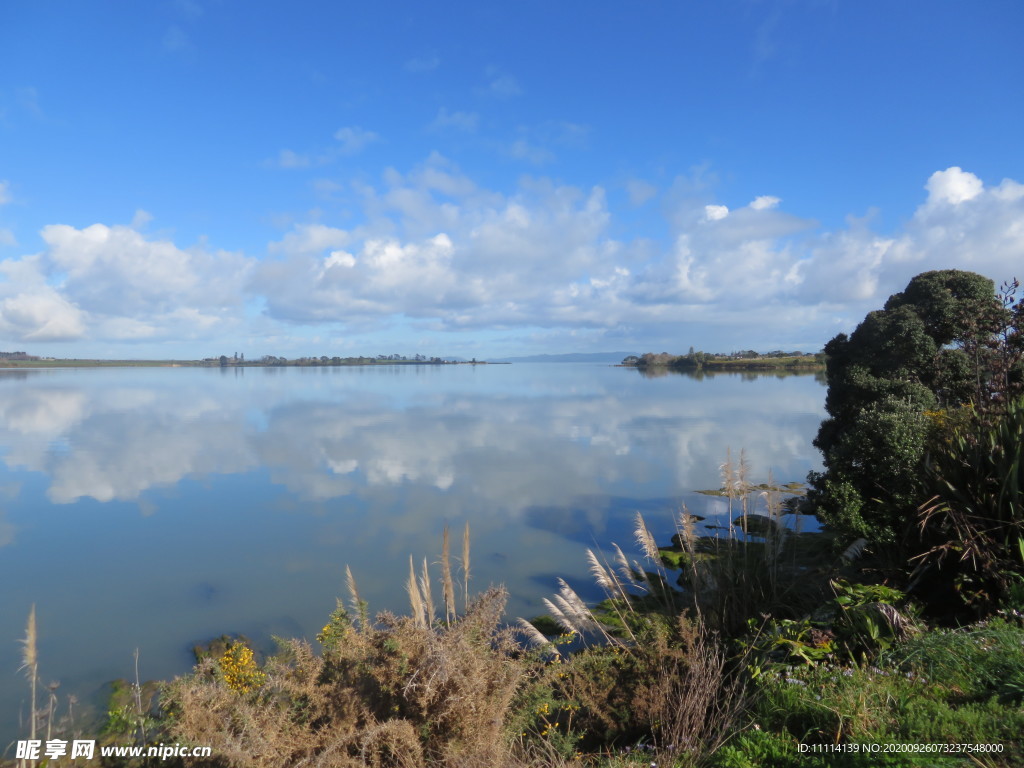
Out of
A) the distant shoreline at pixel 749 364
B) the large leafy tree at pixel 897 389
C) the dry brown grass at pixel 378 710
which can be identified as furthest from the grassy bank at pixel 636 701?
the distant shoreline at pixel 749 364

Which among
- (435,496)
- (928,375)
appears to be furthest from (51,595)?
(928,375)

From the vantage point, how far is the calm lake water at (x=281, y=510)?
9.58m

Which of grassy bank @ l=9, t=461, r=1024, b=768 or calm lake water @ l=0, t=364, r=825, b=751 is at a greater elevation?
grassy bank @ l=9, t=461, r=1024, b=768

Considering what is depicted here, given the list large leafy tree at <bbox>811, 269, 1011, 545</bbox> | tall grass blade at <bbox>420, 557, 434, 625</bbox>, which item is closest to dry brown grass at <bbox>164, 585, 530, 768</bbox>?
tall grass blade at <bbox>420, 557, 434, 625</bbox>

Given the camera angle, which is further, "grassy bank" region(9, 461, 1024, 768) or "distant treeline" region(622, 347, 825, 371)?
"distant treeline" region(622, 347, 825, 371)

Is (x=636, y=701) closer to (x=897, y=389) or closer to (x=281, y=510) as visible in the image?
(x=281, y=510)

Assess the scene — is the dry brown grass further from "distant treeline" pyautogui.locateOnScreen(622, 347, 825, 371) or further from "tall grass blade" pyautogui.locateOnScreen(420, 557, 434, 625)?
"distant treeline" pyautogui.locateOnScreen(622, 347, 825, 371)

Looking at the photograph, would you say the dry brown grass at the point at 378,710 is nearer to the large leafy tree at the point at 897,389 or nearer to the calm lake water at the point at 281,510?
the calm lake water at the point at 281,510

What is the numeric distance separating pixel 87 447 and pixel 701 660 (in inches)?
1070

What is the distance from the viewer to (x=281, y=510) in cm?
1563

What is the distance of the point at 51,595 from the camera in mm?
10359

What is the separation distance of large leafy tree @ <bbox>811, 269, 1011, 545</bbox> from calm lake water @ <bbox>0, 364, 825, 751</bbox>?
453cm

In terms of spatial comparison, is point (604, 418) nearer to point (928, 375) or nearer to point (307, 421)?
point (307, 421)

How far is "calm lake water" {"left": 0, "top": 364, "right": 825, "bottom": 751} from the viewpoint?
31.4 feet
